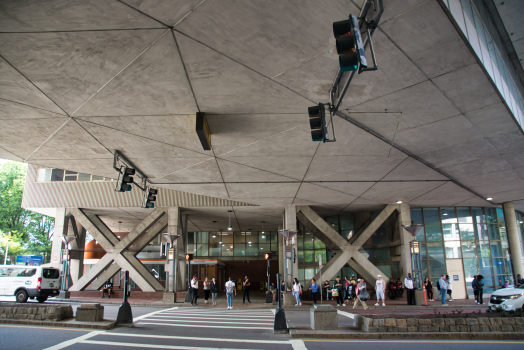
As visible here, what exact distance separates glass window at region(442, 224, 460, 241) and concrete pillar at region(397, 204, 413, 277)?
380cm

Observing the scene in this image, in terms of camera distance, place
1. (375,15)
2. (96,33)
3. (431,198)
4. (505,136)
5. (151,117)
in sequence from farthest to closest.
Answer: (431,198), (505,136), (151,117), (96,33), (375,15)

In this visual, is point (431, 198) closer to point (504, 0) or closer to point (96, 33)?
point (504, 0)

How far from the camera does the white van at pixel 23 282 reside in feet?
60.7

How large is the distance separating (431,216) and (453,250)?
2.70 meters

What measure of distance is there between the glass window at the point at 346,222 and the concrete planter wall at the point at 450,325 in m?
19.8

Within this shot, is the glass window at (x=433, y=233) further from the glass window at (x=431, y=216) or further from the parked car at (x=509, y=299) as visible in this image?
the parked car at (x=509, y=299)

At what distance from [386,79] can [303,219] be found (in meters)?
17.6

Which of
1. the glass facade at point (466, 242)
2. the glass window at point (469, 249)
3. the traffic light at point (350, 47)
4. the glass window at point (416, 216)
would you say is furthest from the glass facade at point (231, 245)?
the traffic light at point (350, 47)

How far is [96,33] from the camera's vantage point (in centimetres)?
623

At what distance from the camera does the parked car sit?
12.4m

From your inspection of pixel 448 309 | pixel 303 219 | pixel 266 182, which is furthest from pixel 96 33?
pixel 303 219

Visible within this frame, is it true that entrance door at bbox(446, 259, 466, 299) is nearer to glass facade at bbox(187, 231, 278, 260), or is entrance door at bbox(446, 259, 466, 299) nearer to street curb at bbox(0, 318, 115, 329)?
glass facade at bbox(187, 231, 278, 260)

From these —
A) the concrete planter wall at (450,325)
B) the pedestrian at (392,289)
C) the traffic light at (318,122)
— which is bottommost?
the pedestrian at (392,289)

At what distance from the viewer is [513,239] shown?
24.0m
